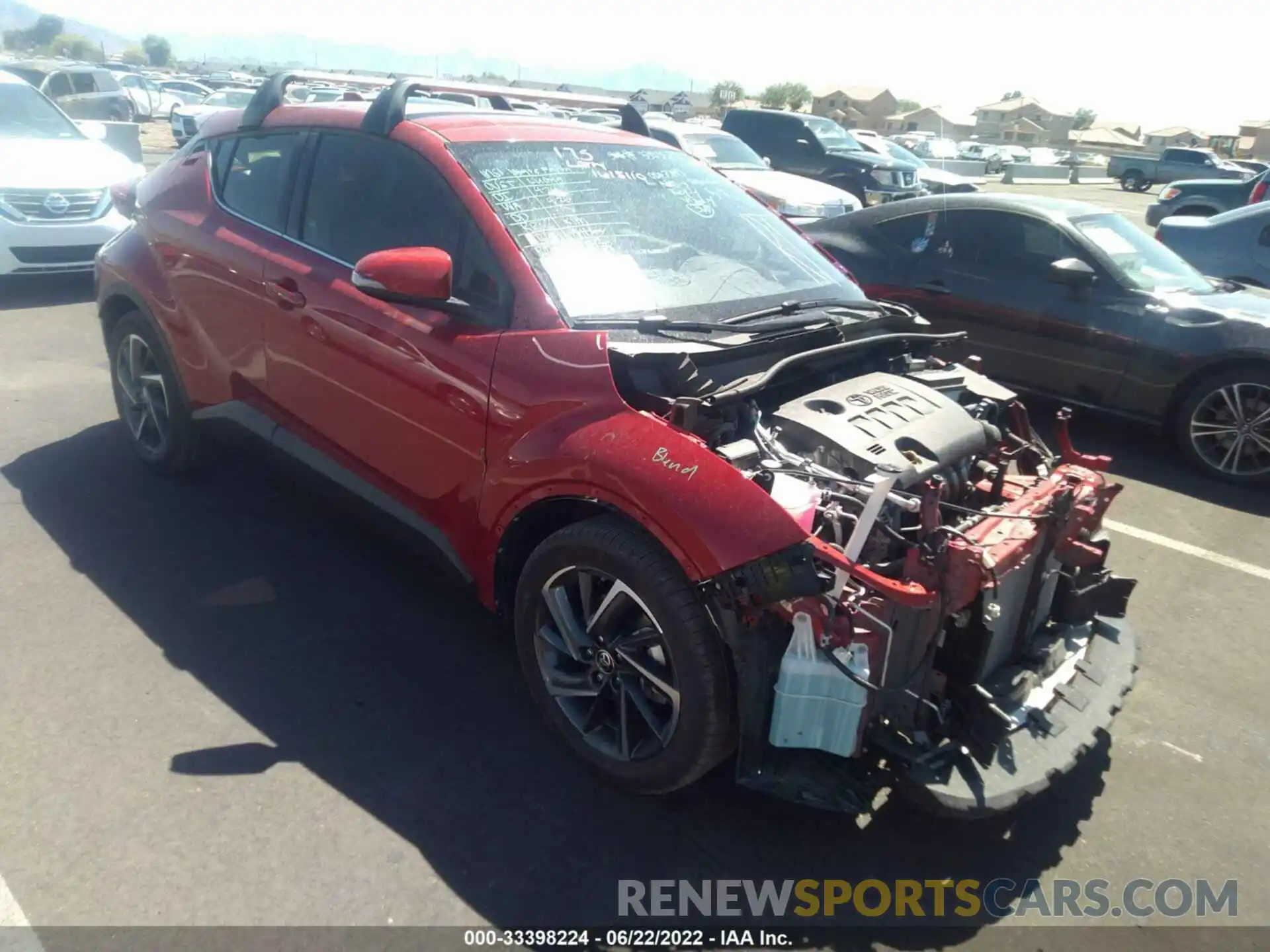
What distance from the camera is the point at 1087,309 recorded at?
6.27 m

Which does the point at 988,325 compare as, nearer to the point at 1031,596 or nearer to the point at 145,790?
the point at 1031,596

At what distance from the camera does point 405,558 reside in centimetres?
381

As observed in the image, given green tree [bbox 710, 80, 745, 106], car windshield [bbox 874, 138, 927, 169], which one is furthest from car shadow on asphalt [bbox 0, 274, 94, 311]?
green tree [bbox 710, 80, 745, 106]

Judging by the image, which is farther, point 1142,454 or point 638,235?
point 1142,454

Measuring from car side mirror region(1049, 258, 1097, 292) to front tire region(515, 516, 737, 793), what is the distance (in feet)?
15.2

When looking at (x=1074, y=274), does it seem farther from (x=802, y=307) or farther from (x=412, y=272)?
(x=412, y=272)

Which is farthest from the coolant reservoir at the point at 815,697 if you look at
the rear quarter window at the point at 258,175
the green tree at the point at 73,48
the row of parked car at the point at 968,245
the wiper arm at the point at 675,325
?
the green tree at the point at 73,48

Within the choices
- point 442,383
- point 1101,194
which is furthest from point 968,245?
point 1101,194

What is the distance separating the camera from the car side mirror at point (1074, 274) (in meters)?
6.15

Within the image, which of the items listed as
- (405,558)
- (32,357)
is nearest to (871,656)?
(405,558)

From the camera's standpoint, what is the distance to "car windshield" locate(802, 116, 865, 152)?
18359 millimetres

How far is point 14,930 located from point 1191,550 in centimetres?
528

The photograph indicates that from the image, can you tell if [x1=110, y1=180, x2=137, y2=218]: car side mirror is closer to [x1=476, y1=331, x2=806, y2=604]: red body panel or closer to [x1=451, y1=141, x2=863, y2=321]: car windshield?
[x1=451, y1=141, x2=863, y2=321]: car windshield

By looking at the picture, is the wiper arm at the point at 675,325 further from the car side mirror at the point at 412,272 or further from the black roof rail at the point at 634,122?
the black roof rail at the point at 634,122
